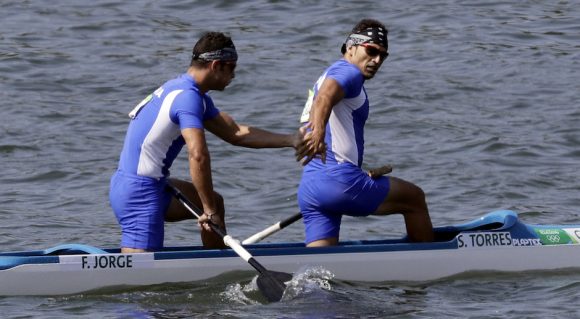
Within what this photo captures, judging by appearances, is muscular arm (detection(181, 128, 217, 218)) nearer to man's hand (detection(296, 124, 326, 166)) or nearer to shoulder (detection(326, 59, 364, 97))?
man's hand (detection(296, 124, 326, 166))

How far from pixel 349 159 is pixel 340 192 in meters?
0.25

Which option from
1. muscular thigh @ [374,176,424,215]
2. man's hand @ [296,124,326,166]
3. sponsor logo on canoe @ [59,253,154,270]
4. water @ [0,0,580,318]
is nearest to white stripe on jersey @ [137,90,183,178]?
sponsor logo on canoe @ [59,253,154,270]

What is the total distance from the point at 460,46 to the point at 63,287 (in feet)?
37.2

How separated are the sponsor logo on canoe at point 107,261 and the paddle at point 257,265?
46 centimetres

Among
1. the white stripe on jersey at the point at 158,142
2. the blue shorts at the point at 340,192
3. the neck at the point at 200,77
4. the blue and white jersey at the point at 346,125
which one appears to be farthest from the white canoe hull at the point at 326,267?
the neck at the point at 200,77

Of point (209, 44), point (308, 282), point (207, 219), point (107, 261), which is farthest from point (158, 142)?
point (308, 282)

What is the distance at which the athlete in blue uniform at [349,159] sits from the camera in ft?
31.7

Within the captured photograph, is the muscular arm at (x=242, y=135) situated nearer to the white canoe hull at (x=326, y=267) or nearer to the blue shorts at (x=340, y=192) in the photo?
the blue shorts at (x=340, y=192)

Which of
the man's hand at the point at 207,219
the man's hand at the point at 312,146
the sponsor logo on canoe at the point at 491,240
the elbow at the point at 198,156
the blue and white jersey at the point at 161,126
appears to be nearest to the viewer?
the elbow at the point at 198,156

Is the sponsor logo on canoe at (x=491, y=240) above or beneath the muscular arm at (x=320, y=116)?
beneath

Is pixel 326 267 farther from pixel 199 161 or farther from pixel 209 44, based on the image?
pixel 209 44

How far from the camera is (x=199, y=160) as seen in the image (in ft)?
30.3

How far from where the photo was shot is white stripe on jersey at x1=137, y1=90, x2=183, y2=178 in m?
9.49

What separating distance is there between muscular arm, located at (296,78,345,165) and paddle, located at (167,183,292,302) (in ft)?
2.73
